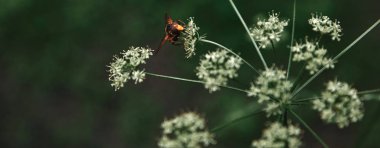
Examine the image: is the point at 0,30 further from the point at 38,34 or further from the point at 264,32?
the point at 264,32

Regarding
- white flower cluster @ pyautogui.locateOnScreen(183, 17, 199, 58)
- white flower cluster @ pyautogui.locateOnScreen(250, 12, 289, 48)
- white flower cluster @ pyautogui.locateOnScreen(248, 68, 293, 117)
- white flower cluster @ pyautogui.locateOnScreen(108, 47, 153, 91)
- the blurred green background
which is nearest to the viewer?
white flower cluster @ pyautogui.locateOnScreen(248, 68, 293, 117)

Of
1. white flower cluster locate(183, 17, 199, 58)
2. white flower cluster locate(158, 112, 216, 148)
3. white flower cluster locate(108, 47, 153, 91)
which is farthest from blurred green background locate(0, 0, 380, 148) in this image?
white flower cluster locate(158, 112, 216, 148)

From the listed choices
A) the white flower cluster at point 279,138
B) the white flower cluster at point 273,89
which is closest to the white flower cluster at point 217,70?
the white flower cluster at point 273,89

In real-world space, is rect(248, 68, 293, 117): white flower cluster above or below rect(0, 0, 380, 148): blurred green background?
below

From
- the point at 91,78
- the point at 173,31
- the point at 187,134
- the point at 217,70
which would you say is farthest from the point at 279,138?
the point at 91,78

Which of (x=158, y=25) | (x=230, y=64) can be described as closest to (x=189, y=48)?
(x=230, y=64)

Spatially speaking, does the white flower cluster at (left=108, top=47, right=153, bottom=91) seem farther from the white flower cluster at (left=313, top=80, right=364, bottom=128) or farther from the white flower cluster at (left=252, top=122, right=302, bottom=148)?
the white flower cluster at (left=313, top=80, right=364, bottom=128)

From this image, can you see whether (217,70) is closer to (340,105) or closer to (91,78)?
(340,105)

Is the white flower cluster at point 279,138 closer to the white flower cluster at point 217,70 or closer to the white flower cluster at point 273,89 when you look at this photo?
the white flower cluster at point 273,89
